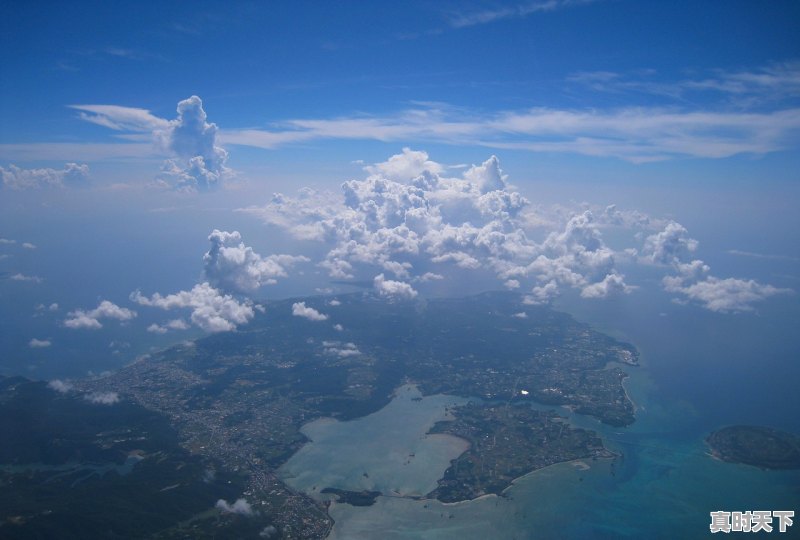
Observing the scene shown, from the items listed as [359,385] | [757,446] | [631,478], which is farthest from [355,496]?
[757,446]

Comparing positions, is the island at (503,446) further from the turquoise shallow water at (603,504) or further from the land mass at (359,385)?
the turquoise shallow water at (603,504)

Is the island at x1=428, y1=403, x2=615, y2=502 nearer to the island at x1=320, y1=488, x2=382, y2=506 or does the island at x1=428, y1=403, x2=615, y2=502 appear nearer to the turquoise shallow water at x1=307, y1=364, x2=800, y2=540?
the turquoise shallow water at x1=307, y1=364, x2=800, y2=540

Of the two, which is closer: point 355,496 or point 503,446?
point 355,496

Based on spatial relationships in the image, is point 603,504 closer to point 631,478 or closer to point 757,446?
point 631,478

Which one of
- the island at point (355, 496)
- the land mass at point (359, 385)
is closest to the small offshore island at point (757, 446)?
the land mass at point (359, 385)

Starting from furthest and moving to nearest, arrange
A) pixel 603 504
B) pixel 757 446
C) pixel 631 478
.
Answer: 1. pixel 757 446
2. pixel 631 478
3. pixel 603 504

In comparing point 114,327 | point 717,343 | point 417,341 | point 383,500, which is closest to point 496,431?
point 383,500
